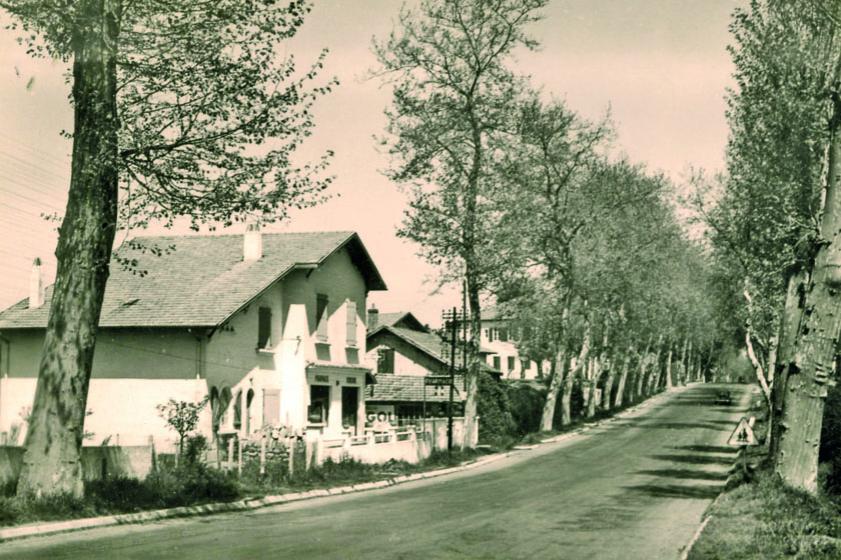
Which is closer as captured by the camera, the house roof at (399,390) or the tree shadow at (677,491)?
the tree shadow at (677,491)

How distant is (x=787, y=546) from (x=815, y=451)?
9.83ft

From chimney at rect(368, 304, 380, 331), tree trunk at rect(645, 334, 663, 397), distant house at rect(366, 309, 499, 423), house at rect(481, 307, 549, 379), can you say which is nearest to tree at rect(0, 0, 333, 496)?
distant house at rect(366, 309, 499, 423)

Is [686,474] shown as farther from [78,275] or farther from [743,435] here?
[78,275]

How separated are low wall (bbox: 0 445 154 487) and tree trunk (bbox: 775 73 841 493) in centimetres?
1140

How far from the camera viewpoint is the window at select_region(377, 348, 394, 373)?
172ft

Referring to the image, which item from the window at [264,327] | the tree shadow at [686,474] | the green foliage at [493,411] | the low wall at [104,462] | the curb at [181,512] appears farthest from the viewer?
the green foliage at [493,411]

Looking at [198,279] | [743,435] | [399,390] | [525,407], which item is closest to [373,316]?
[399,390]

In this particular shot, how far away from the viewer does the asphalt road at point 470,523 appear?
471 inches

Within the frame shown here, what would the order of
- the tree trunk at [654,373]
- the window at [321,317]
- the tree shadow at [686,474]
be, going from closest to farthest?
the tree shadow at [686,474]
the window at [321,317]
the tree trunk at [654,373]

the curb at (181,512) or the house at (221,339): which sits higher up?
the house at (221,339)

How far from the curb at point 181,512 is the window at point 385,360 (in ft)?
82.4

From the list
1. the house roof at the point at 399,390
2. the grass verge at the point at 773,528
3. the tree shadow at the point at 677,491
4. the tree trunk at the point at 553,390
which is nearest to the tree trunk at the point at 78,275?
the grass verge at the point at 773,528

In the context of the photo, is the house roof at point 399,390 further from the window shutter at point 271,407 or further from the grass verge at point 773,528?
the grass verge at point 773,528

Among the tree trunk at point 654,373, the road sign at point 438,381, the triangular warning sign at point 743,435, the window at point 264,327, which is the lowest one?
the tree trunk at point 654,373
